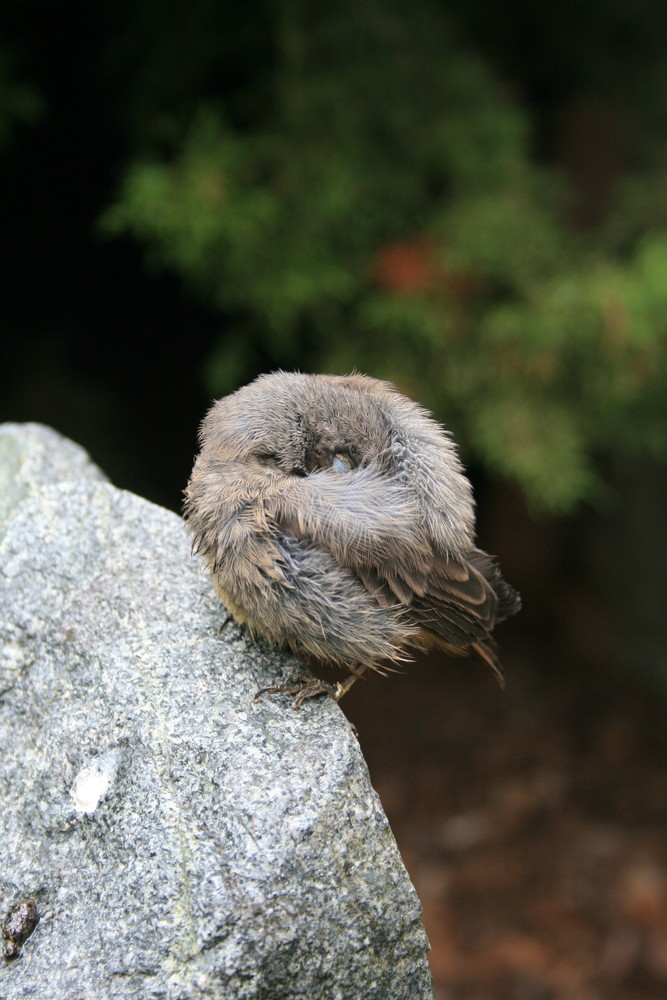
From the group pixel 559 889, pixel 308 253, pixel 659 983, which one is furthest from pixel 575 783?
pixel 308 253

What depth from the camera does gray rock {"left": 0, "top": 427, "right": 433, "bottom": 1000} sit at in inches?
69.9

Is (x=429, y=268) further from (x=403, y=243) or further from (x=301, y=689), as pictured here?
(x=301, y=689)

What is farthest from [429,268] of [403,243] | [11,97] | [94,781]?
[94,781]

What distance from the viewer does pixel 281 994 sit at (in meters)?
1.79

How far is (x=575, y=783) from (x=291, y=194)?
358 centimetres

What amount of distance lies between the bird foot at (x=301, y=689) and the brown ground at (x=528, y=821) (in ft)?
8.57

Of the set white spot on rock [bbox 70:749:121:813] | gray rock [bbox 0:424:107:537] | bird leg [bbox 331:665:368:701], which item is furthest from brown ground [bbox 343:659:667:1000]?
gray rock [bbox 0:424:107:537]

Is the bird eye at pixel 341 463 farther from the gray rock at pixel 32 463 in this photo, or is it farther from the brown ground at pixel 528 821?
the brown ground at pixel 528 821

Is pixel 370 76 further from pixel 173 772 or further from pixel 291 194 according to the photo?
pixel 173 772

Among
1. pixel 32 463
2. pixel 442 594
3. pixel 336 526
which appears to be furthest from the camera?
pixel 32 463

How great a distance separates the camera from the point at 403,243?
4.11 metres

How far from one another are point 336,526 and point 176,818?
2.45 ft

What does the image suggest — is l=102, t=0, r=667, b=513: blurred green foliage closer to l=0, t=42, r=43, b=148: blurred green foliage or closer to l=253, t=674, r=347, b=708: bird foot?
l=0, t=42, r=43, b=148: blurred green foliage

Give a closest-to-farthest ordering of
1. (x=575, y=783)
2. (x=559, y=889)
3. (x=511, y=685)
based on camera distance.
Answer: (x=559, y=889) → (x=575, y=783) → (x=511, y=685)
